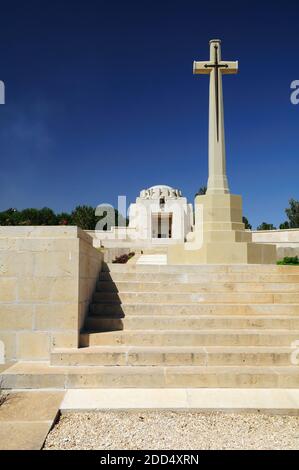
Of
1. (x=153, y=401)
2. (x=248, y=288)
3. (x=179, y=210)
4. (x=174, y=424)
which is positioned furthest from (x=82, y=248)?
(x=179, y=210)

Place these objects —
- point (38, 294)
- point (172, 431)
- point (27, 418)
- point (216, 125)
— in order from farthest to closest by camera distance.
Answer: point (216, 125), point (38, 294), point (27, 418), point (172, 431)

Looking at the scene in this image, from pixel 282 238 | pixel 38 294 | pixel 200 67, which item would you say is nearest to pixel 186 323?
pixel 38 294

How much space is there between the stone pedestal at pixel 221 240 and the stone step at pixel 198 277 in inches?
115

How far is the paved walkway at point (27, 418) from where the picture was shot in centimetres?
292

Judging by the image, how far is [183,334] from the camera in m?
4.96

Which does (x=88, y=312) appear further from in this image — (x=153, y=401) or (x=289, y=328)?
(x=289, y=328)

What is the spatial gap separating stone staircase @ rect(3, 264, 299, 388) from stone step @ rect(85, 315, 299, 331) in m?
0.02

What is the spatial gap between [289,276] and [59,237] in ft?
15.0

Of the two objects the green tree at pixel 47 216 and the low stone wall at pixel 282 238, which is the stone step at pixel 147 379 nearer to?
the low stone wall at pixel 282 238

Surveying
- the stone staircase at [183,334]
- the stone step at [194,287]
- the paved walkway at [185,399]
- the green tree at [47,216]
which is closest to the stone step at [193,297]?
the stone staircase at [183,334]

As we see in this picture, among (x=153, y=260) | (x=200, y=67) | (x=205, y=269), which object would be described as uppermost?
(x=200, y=67)

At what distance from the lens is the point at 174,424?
11.0 feet

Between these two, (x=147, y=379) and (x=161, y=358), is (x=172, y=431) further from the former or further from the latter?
(x=161, y=358)

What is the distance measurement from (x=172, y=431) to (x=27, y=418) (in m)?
1.43
